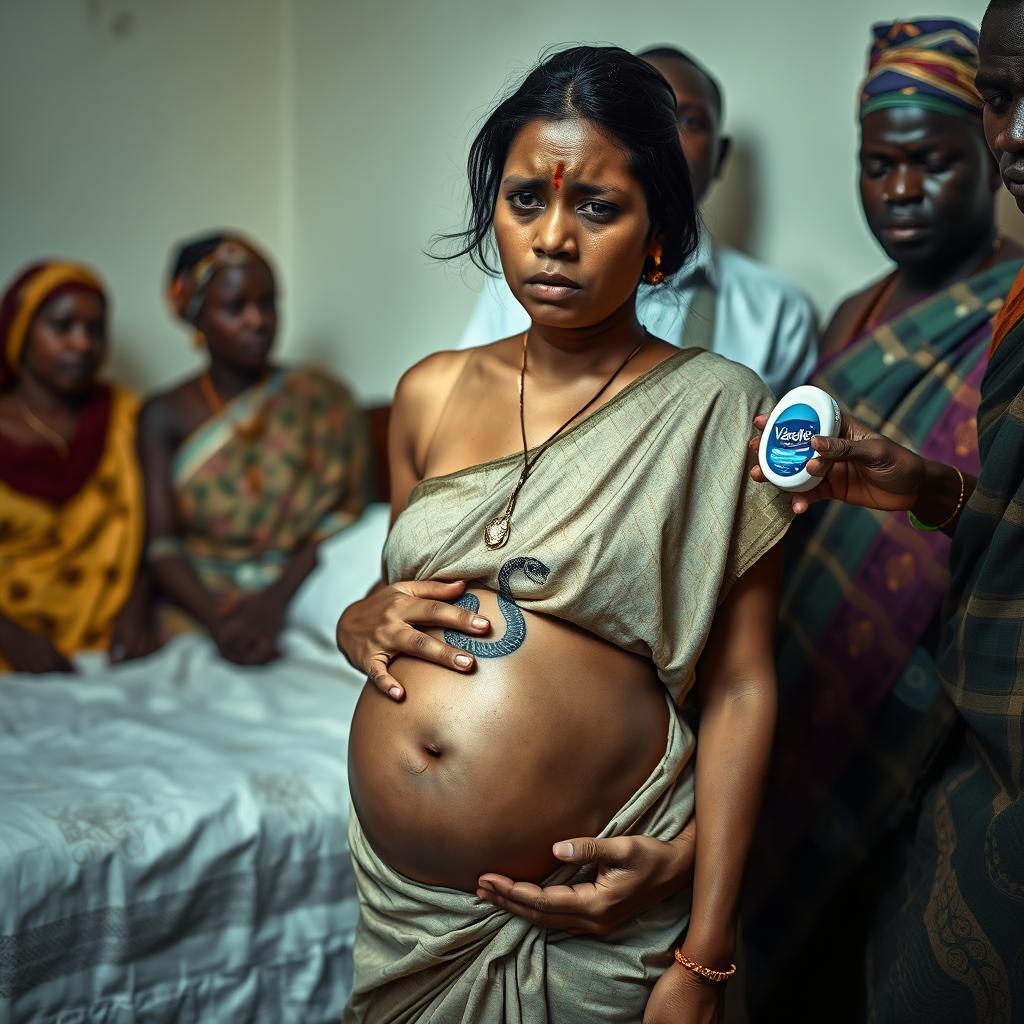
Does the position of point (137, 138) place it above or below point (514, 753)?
above

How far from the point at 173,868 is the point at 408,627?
785 millimetres

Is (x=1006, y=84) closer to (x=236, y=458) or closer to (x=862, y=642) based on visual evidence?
(x=862, y=642)

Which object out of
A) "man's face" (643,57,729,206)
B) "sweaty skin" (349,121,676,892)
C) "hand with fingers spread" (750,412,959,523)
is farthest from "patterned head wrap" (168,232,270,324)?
"hand with fingers spread" (750,412,959,523)

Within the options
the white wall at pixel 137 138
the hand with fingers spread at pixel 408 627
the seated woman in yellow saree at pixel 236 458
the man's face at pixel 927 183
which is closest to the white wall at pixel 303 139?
the white wall at pixel 137 138

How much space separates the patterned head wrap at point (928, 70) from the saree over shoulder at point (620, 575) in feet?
2.54

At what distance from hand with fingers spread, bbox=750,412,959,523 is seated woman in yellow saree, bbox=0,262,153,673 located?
6.66ft

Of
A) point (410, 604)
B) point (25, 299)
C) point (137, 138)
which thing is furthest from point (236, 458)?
point (410, 604)

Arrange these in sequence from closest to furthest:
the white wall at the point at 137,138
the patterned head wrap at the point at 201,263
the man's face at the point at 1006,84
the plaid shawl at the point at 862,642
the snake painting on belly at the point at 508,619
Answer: the man's face at the point at 1006,84 → the snake painting on belly at the point at 508,619 → the plaid shawl at the point at 862,642 → the patterned head wrap at the point at 201,263 → the white wall at the point at 137,138

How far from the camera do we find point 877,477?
4.51ft

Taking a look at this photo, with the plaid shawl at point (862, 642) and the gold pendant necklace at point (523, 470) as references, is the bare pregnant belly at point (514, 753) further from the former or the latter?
the plaid shawl at point (862, 642)

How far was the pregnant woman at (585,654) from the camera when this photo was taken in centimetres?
131

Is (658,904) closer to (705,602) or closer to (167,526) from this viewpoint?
(705,602)

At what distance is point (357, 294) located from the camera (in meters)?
3.62

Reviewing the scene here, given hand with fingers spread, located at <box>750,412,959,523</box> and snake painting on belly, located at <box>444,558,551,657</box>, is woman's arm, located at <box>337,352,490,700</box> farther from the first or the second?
hand with fingers spread, located at <box>750,412,959,523</box>
